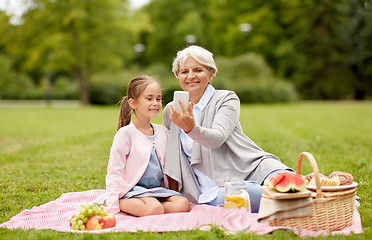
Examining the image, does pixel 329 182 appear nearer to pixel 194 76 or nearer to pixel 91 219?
pixel 194 76

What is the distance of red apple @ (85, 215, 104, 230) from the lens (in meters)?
3.59

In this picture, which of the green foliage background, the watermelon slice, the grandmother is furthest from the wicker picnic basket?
the green foliage background

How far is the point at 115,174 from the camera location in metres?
4.00

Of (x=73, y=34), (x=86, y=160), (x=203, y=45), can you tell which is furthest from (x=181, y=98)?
(x=73, y=34)

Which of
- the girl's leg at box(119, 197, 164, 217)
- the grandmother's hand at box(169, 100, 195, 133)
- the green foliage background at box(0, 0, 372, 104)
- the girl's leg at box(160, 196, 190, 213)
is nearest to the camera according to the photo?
the grandmother's hand at box(169, 100, 195, 133)

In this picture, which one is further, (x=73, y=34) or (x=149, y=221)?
(x=73, y=34)

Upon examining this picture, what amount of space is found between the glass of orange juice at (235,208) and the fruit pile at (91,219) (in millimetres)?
1013

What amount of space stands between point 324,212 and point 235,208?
754mm

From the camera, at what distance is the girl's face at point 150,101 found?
4.15 m

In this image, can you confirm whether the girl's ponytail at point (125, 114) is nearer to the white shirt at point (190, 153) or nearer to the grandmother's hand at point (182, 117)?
the white shirt at point (190, 153)

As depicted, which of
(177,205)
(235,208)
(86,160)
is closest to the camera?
(235,208)

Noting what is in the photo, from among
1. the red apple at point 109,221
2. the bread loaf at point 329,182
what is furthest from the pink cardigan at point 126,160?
the bread loaf at point 329,182

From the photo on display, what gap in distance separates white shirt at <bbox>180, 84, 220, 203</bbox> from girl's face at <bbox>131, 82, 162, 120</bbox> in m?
0.38

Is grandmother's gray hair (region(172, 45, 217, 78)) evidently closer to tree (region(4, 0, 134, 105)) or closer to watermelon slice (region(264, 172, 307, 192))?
watermelon slice (region(264, 172, 307, 192))
